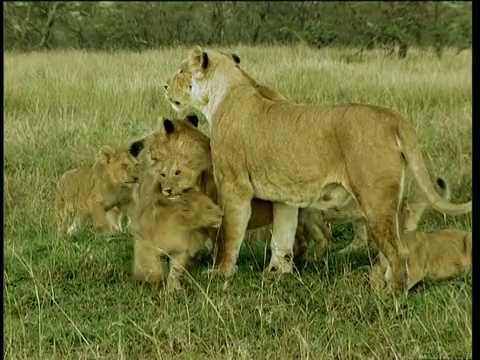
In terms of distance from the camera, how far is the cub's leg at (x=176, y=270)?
5184 mm

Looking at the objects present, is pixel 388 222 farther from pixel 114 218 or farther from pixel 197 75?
pixel 114 218

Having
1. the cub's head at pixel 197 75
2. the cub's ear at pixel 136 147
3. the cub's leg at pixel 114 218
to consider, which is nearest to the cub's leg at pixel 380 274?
the cub's head at pixel 197 75

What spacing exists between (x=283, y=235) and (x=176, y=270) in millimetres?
694

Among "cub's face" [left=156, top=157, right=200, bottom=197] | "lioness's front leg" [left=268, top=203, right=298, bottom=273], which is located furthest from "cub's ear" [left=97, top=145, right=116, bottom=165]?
"lioness's front leg" [left=268, top=203, right=298, bottom=273]

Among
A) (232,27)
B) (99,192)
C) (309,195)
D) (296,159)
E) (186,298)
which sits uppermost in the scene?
(232,27)

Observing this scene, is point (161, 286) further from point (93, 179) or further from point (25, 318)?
point (93, 179)

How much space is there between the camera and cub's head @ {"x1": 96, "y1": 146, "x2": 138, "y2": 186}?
6.43 metres

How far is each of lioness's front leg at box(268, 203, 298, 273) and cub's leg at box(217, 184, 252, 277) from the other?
0.21 metres

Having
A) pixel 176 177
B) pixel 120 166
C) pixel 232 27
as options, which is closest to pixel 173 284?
pixel 176 177

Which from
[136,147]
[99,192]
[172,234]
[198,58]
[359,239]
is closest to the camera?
[172,234]

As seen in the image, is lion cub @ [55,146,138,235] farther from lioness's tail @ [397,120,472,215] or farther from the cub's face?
lioness's tail @ [397,120,472,215]

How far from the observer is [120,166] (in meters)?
6.49

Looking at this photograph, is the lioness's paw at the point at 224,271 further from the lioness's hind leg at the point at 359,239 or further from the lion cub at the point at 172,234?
the lioness's hind leg at the point at 359,239

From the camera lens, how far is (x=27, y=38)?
68.7 ft
